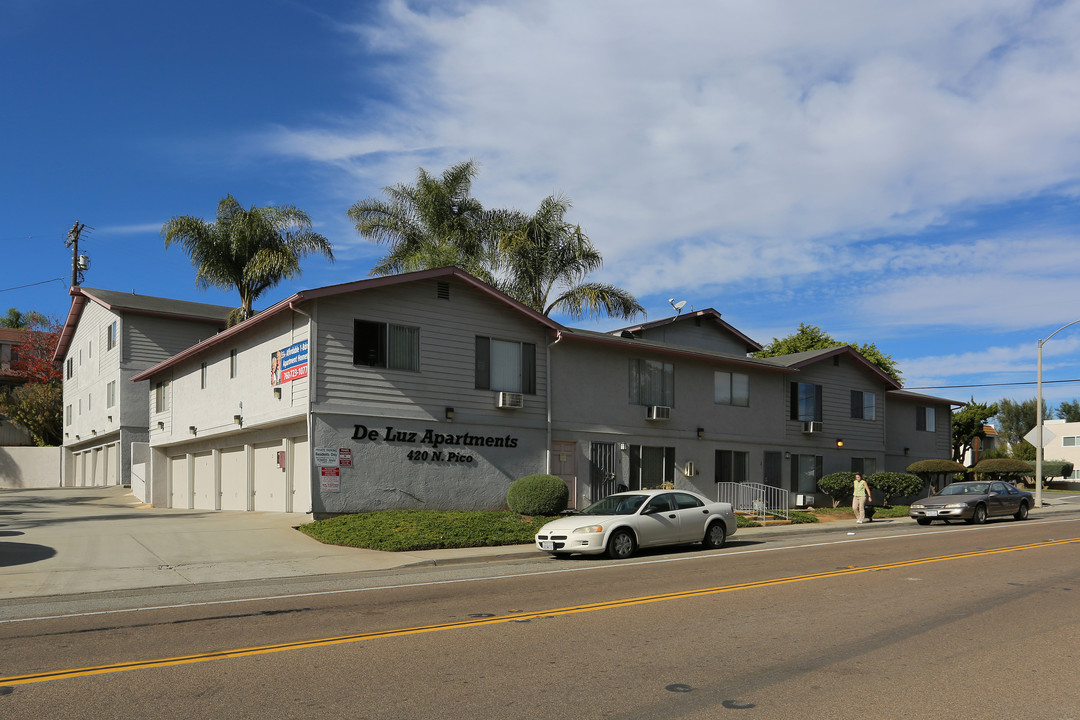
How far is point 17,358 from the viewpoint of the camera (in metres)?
55.4

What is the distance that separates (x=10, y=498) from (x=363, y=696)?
102 feet

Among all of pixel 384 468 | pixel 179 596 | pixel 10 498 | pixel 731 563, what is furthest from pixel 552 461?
pixel 10 498

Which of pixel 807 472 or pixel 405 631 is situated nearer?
pixel 405 631

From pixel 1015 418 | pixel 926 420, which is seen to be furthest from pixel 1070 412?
pixel 926 420

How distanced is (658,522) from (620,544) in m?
1.14

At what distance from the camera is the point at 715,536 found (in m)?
18.3

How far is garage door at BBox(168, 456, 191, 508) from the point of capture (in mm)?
30891

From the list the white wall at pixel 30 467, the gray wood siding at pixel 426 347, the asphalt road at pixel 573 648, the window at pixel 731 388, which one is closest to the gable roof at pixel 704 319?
the window at pixel 731 388

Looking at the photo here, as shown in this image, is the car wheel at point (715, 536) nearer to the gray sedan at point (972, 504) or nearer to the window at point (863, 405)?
the gray sedan at point (972, 504)

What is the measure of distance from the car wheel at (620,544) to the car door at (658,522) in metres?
0.23


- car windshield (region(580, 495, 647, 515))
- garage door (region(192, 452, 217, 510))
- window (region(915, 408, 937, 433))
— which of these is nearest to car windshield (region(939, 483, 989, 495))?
window (region(915, 408, 937, 433))

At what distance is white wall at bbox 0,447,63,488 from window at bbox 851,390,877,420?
127 feet

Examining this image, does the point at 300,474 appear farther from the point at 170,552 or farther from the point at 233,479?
the point at 170,552

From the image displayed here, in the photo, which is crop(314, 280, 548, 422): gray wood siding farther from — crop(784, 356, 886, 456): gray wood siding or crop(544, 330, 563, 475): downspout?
crop(784, 356, 886, 456): gray wood siding
